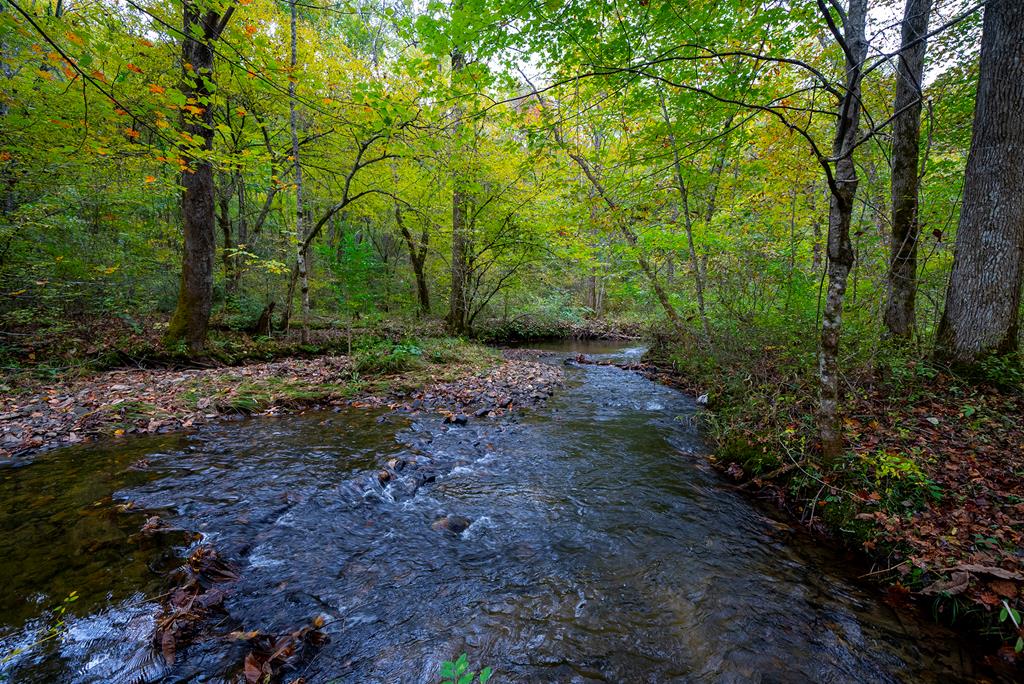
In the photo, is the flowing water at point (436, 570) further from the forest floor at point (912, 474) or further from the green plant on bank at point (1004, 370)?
the green plant on bank at point (1004, 370)

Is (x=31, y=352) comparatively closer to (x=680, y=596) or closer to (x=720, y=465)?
(x=680, y=596)

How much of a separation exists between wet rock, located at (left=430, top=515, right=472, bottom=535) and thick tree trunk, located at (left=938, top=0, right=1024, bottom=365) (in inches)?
259

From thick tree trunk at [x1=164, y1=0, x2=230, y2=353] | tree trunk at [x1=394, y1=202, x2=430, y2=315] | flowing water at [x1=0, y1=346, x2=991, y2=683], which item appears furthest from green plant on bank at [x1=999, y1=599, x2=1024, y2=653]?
tree trunk at [x1=394, y1=202, x2=430, y2=315]

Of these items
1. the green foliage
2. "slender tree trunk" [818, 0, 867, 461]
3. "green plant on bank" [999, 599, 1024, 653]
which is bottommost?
"green plant on bank" [999, 599, 1024, 653]

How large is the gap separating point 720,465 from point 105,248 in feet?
46.8

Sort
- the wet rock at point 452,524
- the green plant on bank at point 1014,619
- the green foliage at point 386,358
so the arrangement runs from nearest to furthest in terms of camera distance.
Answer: the green plant on bank at point 1014,619 → the wet rock at point 452,524 → the green foliage at point 386,358

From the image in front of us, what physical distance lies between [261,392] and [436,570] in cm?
538

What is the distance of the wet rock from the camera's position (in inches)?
147

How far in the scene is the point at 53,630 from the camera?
230cm

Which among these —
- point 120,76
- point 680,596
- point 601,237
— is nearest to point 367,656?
point 680,596

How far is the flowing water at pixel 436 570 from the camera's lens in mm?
2373

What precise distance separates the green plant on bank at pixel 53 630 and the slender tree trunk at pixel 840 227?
20.1 ft

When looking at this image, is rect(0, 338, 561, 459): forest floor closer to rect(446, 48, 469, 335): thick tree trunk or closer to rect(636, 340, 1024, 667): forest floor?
rect(446, 48, 469, 335): thick tree trunk

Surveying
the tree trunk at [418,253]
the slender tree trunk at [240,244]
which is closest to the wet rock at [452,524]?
the slender tree trunk at [240,244]
